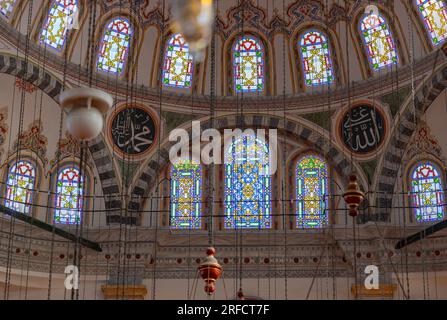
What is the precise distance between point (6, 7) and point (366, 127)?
5.79 m

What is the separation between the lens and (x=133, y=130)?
47.4 feet

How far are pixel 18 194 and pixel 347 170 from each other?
5.12m

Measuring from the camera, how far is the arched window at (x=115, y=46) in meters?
14.5

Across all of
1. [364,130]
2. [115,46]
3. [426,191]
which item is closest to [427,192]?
[426,191]

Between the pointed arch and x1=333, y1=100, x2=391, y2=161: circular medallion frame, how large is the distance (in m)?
0.68

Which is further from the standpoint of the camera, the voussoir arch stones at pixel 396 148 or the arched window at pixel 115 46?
the arched window at pixel 115 46

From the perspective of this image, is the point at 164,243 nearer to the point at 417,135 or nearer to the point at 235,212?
the point at 235,212

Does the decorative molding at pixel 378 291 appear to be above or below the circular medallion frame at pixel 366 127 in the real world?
below

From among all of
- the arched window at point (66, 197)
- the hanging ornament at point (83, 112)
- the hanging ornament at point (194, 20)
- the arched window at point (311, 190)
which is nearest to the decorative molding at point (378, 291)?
the arched window at point (311, 190)

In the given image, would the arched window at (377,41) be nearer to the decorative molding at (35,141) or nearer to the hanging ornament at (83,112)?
the decorative molding at (35,141)

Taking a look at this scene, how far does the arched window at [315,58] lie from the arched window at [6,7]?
4.68 meters
